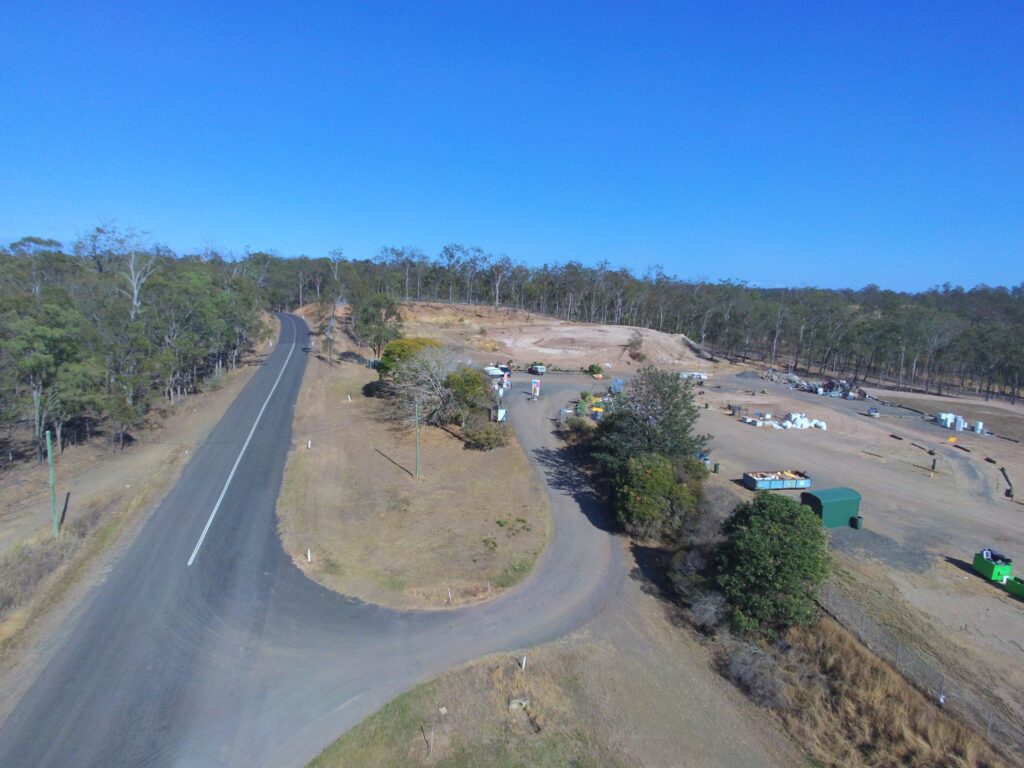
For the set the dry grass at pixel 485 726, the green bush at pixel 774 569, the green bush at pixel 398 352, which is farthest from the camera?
the green bush at pixel 398 352

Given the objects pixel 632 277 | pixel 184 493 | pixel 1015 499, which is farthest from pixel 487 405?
pixel 632 277

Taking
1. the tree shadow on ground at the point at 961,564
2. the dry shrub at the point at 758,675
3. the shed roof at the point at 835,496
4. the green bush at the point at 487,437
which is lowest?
the dry shrub at the point at 758,675

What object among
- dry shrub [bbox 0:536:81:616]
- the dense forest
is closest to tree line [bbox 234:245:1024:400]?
the dense forest

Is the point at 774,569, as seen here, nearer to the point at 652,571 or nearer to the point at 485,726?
the point at 652,571

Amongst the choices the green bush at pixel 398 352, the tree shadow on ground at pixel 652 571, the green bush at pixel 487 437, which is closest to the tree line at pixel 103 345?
the green bush at pixel 398 352

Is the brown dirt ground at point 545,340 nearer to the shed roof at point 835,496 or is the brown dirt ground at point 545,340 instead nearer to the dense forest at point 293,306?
the dense forest at point 293,306

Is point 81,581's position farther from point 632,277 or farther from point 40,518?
point 632,277

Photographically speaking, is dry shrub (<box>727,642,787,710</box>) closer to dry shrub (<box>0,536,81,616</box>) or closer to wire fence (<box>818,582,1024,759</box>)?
wire fence (<box>818,582,1024,759</box>)

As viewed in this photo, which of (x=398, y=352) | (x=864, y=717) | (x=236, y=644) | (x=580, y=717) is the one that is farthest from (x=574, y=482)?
(x=398, y=352)
